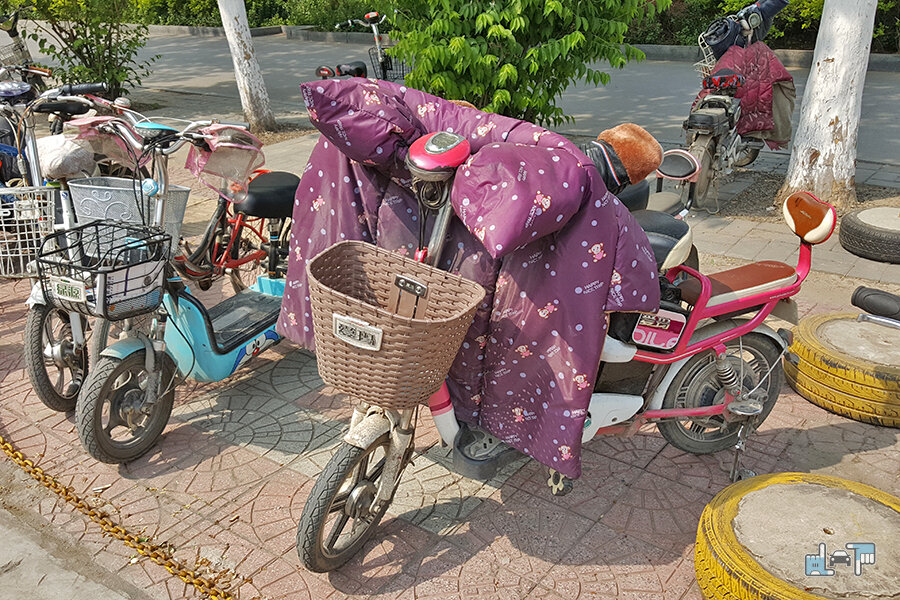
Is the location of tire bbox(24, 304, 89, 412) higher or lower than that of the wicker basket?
lower

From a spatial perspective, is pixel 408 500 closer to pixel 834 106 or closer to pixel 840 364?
pixel 840 364

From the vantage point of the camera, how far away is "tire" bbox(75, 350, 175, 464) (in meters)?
3.39

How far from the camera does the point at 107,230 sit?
344 centimetres

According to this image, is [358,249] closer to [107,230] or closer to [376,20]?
[107,230]

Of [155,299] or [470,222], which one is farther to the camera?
[155,299]

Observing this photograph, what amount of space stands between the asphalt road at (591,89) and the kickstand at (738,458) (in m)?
5.99

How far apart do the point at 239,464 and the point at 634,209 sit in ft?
7.49

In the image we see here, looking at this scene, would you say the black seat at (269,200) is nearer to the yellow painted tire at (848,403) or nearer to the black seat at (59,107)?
the black seat at (59,107)

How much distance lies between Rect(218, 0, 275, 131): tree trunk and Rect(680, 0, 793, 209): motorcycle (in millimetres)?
5318

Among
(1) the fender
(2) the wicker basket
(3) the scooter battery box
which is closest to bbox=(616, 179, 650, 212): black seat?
(1) the fender

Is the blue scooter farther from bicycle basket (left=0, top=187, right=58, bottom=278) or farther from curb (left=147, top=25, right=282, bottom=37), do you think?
curb (left=147, top=25, right=282, bottom=37)

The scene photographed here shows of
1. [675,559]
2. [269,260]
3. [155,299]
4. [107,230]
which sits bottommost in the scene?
[675,559]

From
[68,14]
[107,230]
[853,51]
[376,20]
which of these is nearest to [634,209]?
[107,230]

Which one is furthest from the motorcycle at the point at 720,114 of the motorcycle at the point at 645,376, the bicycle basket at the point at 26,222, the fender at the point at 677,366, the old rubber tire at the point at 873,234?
the bicycle basket at the point at 26,222
